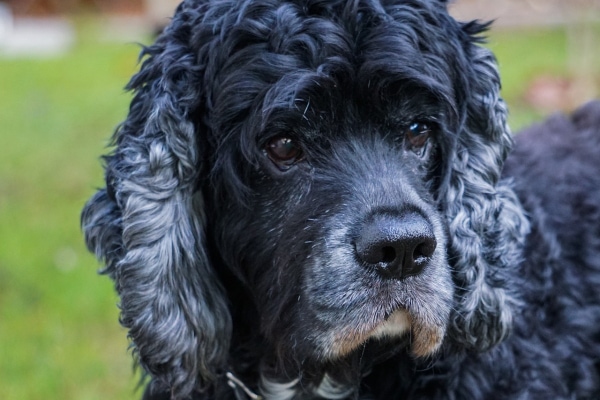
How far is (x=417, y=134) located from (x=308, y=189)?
533 mm

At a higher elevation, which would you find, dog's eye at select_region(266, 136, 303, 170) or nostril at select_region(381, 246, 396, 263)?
dog's eye at select_region(266, 136, 303, 170)

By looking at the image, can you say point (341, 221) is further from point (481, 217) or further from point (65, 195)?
point (65, 195)

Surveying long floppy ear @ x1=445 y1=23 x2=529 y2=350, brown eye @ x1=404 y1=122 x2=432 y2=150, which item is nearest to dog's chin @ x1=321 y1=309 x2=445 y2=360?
long floppy ear @ x1=445 y1=23 x2=529 y2=350

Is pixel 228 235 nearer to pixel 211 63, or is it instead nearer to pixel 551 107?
pixel 211 63

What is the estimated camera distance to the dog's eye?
326cm

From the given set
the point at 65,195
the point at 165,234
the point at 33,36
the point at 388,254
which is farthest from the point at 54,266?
the point at 33,36

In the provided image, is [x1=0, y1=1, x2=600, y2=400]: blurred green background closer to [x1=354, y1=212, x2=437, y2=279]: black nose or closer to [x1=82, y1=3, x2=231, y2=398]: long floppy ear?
[x1=82, y1=3, x2=231, y2=398]: long floppy ear

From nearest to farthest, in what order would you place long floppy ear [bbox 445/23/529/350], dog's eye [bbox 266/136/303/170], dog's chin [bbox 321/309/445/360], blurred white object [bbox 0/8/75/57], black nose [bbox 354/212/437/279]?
black nose [bbox 354/212/437/279], dog's chin [bbox 321/309/445/360], dog's eye [bbox 266/136/303/170], long floppy ear [bbox 445/23/529/350], blurred white object [bbox 0/8/75/57]

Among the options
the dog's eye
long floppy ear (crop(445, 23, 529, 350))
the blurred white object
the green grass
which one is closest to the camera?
the dog's eye

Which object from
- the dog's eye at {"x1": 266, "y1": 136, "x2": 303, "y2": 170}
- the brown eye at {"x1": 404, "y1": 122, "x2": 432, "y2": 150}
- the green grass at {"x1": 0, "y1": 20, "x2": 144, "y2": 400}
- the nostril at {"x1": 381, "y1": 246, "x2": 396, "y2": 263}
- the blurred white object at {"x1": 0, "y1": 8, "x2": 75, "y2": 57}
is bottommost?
the green grass at {"x1": 0, "y1": 20, "x2": 144, "y2": 400}

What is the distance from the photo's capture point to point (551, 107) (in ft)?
35.3

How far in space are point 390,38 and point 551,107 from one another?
817 centimetres

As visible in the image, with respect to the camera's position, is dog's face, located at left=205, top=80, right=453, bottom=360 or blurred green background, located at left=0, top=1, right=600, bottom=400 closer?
dog's face, located at left=205, top=80, right=453, bottom=360

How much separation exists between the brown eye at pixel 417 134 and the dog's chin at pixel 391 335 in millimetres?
764
